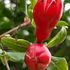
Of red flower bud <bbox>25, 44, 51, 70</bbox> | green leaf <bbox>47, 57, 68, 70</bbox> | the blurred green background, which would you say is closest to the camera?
red flower bud <bbox>25, 44, 51, 70</bbox>

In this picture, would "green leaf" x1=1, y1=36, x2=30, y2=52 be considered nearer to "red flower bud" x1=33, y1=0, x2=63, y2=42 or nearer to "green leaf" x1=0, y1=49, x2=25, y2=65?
"green leaf" x1=0, y1=49, x2=25, y2=65

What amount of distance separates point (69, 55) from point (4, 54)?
97 centimetres

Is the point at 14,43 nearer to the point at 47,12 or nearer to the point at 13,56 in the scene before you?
the point at 13,56

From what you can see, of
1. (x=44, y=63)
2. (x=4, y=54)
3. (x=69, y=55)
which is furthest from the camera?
(x=69, y=55)

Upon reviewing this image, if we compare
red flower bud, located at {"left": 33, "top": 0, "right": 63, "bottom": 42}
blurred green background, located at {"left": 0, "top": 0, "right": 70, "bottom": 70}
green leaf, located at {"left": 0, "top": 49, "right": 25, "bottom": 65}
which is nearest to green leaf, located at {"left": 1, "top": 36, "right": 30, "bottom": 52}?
green leaf, located at {"left": 0, "top": 49, "right": 25, "bottom": 65}

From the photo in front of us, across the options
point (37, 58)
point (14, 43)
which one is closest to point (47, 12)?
point (37, 58)

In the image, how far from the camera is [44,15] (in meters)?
0.96

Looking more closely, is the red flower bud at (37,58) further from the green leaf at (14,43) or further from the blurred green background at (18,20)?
the blurred green background at (18,20)

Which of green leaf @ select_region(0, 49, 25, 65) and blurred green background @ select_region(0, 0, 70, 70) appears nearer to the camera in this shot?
green leaf @ select_region(0, 49, 25, 65)

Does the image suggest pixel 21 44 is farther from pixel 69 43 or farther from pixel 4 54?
pixel 69 43

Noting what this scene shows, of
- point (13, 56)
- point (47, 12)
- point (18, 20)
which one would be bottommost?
point (18, 20)

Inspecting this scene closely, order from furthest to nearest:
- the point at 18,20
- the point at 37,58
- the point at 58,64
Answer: the point at 18,20
the point at 58,64
the point at 37,58

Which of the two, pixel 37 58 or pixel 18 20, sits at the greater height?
pixel 37 58

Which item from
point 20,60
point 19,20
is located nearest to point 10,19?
point 19,20
